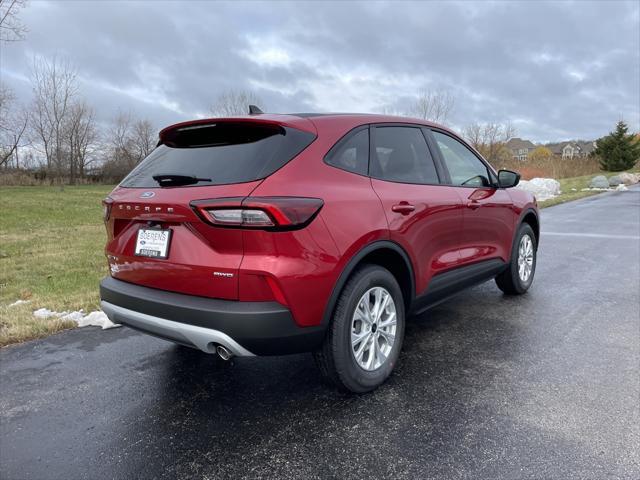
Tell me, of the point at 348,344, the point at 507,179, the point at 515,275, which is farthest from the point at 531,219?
the point at 348,344

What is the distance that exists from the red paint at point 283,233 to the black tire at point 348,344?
0.16 metres

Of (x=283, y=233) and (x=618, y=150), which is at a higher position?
(x=618, y=150)

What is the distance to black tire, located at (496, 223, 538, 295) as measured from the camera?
479cm

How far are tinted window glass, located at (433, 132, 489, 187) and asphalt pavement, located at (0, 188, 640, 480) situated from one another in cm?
130

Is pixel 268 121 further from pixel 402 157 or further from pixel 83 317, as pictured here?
pixel 83 317

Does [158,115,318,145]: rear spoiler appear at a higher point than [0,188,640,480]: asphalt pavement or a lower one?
higher

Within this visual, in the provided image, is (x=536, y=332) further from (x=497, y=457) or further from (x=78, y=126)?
(x=78, y=126)

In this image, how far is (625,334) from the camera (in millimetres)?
3941

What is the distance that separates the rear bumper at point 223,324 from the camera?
2357mm

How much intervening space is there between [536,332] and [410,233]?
1742mm

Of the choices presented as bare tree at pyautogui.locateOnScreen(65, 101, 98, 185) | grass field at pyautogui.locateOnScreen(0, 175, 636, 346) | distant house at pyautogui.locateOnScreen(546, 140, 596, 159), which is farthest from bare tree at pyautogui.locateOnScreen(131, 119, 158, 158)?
distant house at pyautogui.locateOnScreen(546, 140, 596, 159)

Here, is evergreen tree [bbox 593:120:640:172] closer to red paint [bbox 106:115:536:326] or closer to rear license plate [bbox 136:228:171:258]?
red paint [bbox 106:115:536:326]

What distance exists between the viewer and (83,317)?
4340 mm

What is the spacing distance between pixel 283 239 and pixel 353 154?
0.86m
